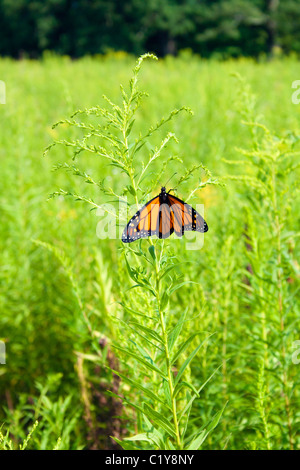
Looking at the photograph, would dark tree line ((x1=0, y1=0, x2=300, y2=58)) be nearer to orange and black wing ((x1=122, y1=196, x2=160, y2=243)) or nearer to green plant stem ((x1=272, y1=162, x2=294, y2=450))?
green plant stem ((x1=272, y1=162, x2=294, y2=450))

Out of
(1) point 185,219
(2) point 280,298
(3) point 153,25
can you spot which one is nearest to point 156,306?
(1) point 185,219

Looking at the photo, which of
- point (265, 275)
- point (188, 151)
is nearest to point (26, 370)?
point (265, 275)

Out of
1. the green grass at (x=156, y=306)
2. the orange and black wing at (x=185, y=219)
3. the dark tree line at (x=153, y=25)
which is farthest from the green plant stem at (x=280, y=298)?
the dark tree line at (x=153, y=25)

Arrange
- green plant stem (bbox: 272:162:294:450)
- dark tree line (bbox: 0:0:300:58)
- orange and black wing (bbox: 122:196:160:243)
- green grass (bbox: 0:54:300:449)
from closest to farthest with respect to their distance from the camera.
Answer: orange and black wing (bbox: 122:196:160:243) → green grass (bbox: 0:54:300:449) → green plant stem (bbox: 272:162:294:450) → dark tree line (bbox: 0:0:300:58)

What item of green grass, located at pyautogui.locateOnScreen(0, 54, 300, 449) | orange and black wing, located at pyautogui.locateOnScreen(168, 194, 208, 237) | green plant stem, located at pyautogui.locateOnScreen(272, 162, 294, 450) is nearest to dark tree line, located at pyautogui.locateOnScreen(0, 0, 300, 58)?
green grass, located at pyautogui.locateOnScreen(0, 54, 300, 449)

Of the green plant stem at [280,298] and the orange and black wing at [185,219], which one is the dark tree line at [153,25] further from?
the orange and black wing at [185,219]

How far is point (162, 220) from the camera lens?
549 mm

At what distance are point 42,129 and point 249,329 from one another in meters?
3.44

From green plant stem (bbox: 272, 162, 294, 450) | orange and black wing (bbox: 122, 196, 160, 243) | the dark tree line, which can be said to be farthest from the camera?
the dark tree line

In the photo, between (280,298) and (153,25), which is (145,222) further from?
(153,25)

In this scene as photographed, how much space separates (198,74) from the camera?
659 cm

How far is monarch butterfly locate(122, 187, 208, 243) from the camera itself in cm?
52

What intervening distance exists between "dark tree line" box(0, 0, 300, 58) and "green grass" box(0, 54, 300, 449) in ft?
58.6

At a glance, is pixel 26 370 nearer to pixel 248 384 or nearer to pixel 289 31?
pixel 248 384
